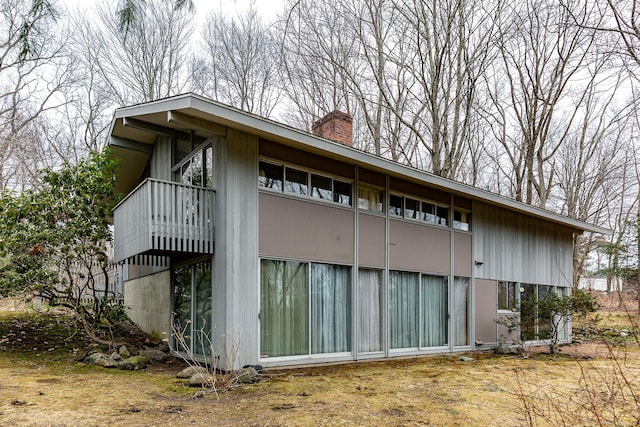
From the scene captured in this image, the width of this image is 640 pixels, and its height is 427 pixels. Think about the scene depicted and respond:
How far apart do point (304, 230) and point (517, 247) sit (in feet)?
24.6

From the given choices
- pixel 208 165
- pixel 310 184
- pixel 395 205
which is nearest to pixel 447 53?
pixel 395 205

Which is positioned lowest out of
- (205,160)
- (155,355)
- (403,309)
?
(155,355)

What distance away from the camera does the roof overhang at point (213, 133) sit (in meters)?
6.93

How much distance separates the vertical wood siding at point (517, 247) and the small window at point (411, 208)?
6.93 feet

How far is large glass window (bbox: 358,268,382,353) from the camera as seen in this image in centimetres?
907

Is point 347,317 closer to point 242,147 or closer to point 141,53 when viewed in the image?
point 242,147

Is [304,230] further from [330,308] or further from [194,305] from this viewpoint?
[194,305]

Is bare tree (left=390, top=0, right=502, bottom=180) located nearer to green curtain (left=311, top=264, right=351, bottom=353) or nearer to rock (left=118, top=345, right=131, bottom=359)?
green curtain (left=311, top=264, right=351, bottom=353)

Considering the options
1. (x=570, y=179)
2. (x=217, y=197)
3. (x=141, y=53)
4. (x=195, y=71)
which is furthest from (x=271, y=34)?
(x=570, y=179)

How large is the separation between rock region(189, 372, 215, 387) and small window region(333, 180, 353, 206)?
4.02 m

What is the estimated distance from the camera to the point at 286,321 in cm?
792

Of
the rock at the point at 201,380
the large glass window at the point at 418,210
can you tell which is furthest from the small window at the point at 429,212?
the rock at the point at 201,380

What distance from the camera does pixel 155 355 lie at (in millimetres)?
8672

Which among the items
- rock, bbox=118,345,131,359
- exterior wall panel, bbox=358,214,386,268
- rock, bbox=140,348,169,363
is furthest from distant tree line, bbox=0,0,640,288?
rock, bbox=118,345,131,359
